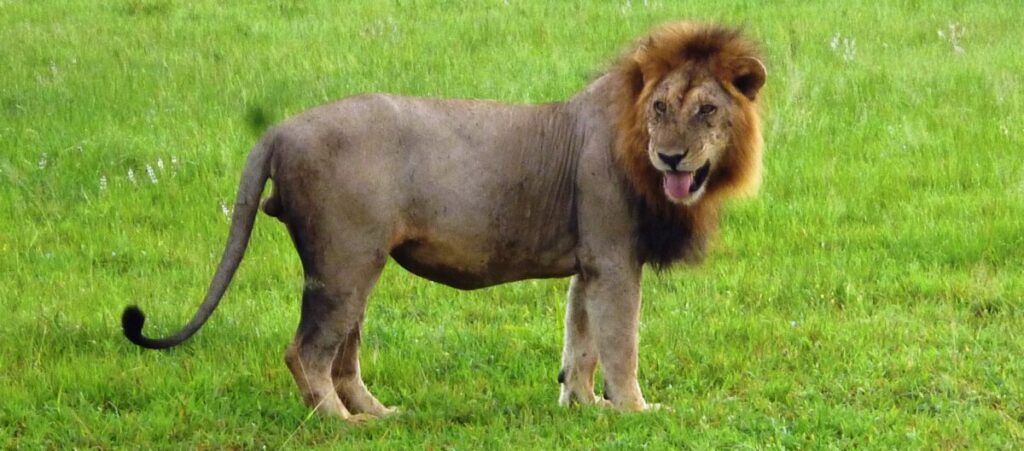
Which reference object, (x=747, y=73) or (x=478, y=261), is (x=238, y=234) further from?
(x=747, y=73)

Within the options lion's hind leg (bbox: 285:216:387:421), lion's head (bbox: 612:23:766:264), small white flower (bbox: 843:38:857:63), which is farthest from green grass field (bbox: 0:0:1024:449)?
lion's head (bbox: 612:23:766:264)

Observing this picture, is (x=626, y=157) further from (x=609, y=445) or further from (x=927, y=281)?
(x=927, y=281)

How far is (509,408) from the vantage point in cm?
657

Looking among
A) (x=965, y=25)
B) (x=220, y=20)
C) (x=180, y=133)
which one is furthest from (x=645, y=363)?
(x=220, y=20)

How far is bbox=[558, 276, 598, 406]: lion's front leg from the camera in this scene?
6621 mm

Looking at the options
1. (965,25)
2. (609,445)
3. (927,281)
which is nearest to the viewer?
(609,445)

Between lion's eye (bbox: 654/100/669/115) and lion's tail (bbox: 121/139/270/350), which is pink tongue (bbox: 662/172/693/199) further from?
lion's tail (bbox: 121/139/270/350)

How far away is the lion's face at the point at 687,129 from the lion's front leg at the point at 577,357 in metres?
0.75

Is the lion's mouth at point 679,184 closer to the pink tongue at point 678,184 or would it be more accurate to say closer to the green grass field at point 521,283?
the pink tongue at point 678,184

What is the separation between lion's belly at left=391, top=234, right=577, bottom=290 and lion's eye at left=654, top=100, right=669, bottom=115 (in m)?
0.67

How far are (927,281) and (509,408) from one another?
2582mm

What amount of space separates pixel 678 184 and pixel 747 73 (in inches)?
20.2

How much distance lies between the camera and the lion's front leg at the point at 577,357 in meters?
6.62

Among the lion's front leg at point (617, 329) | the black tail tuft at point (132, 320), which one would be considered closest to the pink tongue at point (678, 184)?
the lion's front leg at point (617, 329)
